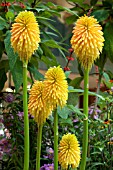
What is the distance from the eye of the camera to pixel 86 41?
51 centimetres

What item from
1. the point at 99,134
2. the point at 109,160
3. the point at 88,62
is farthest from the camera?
the point at 99,134

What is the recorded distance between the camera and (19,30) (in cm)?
53

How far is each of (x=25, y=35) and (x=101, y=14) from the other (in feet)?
1.99

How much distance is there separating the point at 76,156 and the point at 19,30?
8.3 inches

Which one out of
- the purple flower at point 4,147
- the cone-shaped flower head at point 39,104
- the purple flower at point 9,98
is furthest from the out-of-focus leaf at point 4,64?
the cone-shaped flower head at point 39,104

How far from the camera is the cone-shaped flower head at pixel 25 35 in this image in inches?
20.6

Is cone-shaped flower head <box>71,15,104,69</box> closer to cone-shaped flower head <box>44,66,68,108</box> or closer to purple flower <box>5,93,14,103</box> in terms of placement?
cone-shaped flower head <box>44,66,68,108</box>

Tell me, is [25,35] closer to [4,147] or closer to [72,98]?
[72,98]

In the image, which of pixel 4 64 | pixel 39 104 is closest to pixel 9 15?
pixel 4 64

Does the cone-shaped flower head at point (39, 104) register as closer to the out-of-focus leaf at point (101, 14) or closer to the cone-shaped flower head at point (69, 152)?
the cone-shaped flower head at point (69, 152)

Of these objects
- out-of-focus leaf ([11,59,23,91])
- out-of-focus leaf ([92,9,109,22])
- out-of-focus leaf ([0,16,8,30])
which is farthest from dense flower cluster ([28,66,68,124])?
out-of-focus leaf ([92,9,109,22])

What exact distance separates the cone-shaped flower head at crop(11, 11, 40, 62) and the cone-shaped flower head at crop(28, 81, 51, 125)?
2.0 inches

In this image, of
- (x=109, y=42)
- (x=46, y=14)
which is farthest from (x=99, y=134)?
(x=46, y=14)

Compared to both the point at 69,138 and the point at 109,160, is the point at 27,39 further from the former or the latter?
the point at 109,160
